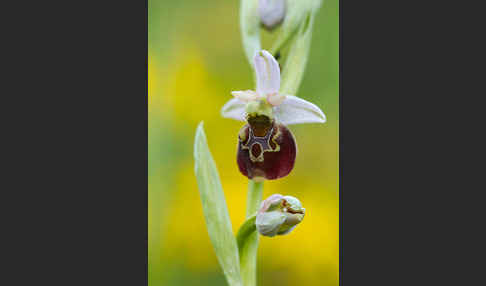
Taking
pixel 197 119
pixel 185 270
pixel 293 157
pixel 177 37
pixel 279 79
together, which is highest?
pixel 177 37

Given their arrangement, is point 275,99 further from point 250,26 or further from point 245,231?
point 245,231

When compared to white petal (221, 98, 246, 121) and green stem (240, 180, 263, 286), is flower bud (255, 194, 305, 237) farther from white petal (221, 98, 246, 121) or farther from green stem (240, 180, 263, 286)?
white petal (221, 98, 246, 121)

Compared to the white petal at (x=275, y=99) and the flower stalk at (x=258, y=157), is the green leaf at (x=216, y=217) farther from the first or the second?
the white petal at (x=275, y=99)

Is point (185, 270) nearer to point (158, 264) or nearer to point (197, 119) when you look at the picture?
point (158, 264)

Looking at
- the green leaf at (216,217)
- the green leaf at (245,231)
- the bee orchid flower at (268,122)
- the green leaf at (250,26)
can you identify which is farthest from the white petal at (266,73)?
the green leaf at (245,231)

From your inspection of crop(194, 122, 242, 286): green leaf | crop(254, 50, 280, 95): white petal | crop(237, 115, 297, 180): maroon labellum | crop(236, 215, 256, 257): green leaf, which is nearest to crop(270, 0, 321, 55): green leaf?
crop(254, 50, 280, 95): white petal

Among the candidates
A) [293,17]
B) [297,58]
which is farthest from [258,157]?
[293,17]

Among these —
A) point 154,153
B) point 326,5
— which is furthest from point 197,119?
point 326,5
